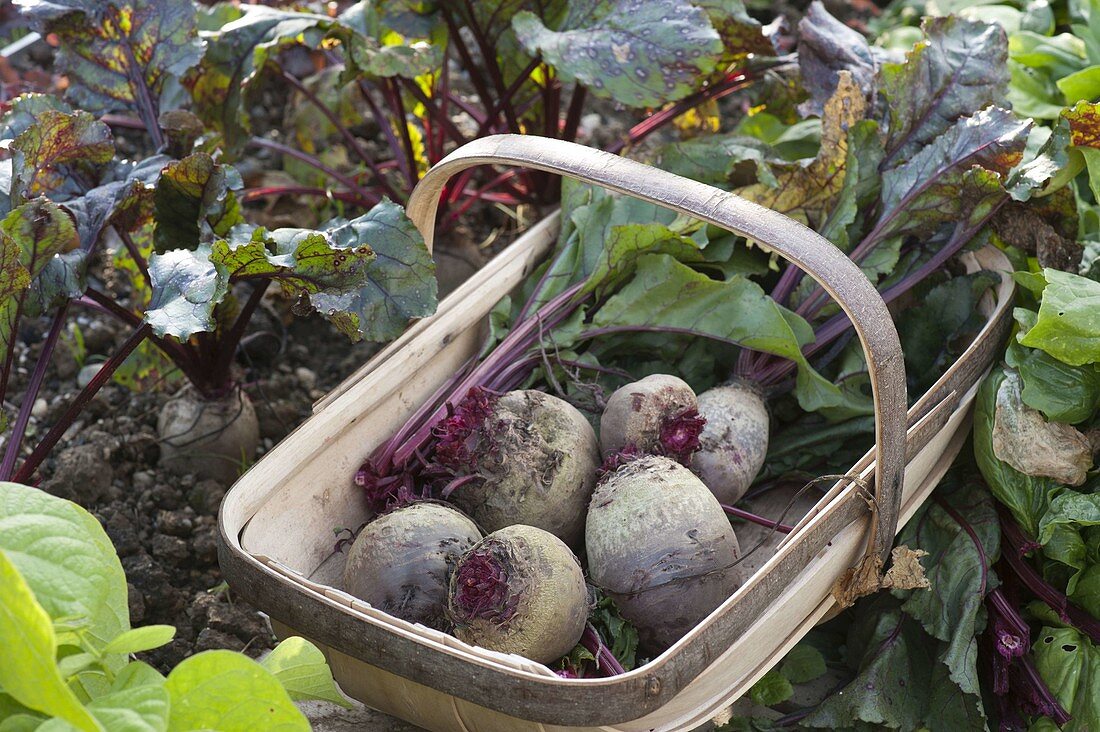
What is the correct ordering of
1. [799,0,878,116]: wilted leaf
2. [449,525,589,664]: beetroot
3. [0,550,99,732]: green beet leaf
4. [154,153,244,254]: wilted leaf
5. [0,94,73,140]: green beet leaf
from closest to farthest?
1. [0,550,99,732]: green beet leaf
2. [449,525,589,664]: beetroot
3. [154,153,244,254]: wilted leaf
4. [0,94,73,140]: green beet leaf
5. [799,0,878,116]: wilted leaf

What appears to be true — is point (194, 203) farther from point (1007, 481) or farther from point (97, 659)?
point (1007, 481)

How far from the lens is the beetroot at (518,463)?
6.79 ft

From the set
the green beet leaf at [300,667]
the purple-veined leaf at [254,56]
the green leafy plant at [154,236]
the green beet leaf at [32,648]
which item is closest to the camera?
the green beet leaf at [32,648]

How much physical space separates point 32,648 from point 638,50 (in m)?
2.01

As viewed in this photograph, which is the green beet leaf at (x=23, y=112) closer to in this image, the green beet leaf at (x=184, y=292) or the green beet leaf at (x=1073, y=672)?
the green beet leaf at (x=184, y=292)

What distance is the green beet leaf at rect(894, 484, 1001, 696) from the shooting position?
2088 millimetres

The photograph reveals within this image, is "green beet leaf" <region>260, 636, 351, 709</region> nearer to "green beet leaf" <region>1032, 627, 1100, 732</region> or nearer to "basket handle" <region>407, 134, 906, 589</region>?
"basket handle" <region>407, 134, 906, 589</region>

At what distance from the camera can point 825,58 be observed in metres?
2.95

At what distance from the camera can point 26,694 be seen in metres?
1.26

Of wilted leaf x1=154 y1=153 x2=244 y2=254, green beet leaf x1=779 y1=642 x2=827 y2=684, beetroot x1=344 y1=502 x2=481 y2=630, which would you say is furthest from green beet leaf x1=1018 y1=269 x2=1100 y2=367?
wilted leaf x1=154 y1=153 x2=244 y2=254

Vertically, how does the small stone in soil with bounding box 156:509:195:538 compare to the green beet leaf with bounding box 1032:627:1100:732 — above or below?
above

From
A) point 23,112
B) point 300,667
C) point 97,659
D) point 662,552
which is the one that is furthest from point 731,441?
point 23,112

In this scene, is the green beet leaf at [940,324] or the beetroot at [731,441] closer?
the beetroot at [731,441]

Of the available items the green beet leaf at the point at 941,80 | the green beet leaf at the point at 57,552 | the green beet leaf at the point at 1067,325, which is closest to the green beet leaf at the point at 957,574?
the green beet leaf at the point at 1067,325
